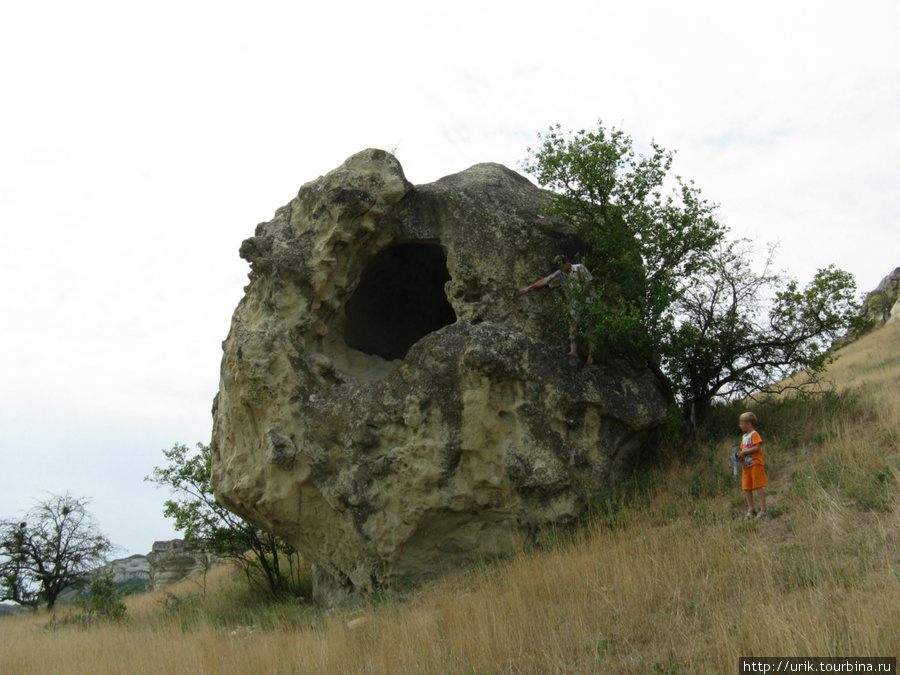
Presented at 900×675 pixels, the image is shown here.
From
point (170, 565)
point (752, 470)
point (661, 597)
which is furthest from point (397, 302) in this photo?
point (170, 565)

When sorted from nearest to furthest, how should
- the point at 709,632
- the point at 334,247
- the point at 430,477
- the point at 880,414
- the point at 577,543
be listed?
the point at 709,632, the point at 577,543, the point at 430,477, the point at 880,414, the point at 334,247

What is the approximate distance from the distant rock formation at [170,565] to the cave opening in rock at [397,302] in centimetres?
1179

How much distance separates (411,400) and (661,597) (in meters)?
3.94

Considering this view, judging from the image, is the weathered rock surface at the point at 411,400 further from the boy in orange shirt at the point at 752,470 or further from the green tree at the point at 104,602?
the green tree at the point at 104,602

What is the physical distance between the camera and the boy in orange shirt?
711 cm

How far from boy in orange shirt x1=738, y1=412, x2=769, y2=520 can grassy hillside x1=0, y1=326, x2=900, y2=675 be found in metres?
0.23

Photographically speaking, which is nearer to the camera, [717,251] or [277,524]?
[277,524]

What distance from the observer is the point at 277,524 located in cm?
935

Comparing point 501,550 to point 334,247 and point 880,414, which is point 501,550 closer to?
point 334,247

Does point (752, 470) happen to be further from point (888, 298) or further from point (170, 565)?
point (888, 298)

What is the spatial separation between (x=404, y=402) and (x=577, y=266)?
3.04 meters

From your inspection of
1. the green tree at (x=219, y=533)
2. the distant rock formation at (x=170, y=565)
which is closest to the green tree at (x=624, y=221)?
the green tree at (x=219, y=533)

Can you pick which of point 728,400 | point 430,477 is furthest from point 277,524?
point 728,400

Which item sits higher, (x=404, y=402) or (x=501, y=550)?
(x=404, y=402)
